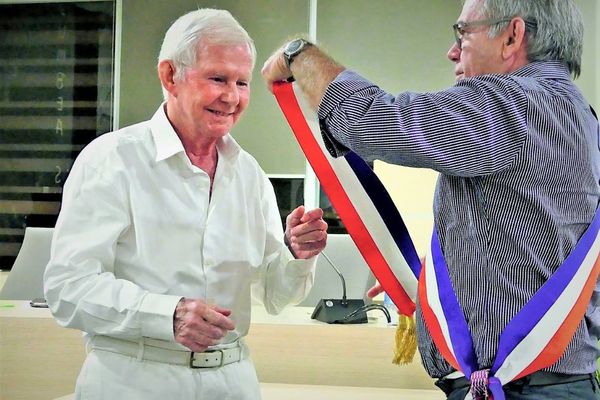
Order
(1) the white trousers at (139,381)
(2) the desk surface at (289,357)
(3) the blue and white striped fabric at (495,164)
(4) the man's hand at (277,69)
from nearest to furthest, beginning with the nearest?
(3) the blue and white striped fabric at (495,164), (4) the man's hand at (277,69), (1) the white trousers at (139,381), (2) the desk surface at (289,357)

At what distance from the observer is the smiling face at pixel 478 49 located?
1621 millimetres

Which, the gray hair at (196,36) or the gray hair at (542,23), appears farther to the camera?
the gray hair at (196,36)

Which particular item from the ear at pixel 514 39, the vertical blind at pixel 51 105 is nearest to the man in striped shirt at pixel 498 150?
the ear at pixel 514 39

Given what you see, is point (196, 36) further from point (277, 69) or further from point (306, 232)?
point (306, 232)

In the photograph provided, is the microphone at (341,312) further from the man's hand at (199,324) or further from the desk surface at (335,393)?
the man's hand at (199,324)

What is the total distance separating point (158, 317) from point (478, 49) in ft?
2.63

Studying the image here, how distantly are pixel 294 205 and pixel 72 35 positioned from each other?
2.31 metres

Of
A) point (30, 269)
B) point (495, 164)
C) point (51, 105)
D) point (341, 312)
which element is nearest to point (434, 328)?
point (495, 164)

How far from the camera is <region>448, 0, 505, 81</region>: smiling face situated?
162cm

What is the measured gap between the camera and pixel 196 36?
75.5 inches

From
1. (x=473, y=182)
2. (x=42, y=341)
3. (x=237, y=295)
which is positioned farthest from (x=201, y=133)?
(x=42, y=341)

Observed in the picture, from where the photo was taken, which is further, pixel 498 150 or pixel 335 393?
pixel 335 393

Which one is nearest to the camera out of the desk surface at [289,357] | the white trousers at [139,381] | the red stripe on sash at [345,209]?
the white trousers at [139,381]

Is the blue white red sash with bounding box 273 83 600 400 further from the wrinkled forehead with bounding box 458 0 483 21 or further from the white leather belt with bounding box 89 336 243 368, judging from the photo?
the white leather belt with bounding box 89 336 243 368
